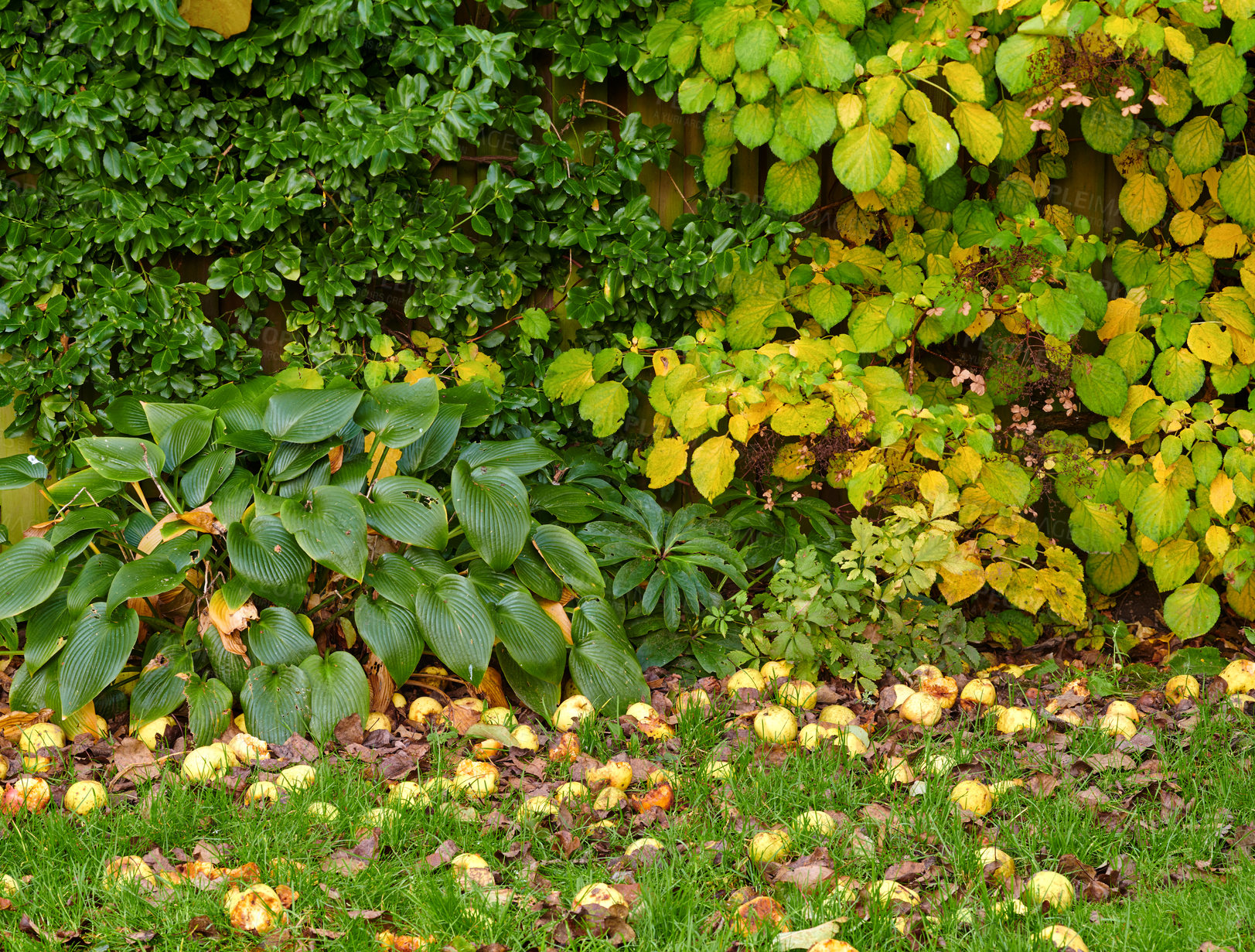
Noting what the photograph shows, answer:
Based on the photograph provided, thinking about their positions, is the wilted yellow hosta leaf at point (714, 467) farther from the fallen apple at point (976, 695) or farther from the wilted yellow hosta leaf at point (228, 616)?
the wilted yellow hosta leaf at point (228, 616)

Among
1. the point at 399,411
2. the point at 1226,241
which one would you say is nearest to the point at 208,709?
the point at 399,411

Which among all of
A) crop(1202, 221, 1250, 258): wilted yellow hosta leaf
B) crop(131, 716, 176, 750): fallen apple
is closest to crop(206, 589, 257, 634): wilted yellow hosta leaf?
crop(131, 716, 176, 750): fallen apple

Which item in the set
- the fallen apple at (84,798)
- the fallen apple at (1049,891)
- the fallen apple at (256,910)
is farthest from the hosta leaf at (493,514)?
the fallen apple at (1049,891)

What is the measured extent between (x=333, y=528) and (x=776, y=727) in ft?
3.40

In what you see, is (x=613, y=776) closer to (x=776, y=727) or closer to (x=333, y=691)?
(x=776, y=727)

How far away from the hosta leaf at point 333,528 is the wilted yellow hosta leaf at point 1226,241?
232 centimetres

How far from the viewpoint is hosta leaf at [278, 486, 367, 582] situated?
2223 millimetres

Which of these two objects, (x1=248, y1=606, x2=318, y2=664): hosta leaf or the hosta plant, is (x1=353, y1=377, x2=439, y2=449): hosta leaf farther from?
(x1=248, y1=606, x2=318, y2=664): hosta leaf

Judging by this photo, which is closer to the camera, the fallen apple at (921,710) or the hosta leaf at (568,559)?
the fallen apple at (921,710)

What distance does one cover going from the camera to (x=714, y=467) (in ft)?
8.97

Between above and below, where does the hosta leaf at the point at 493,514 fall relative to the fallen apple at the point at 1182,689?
above

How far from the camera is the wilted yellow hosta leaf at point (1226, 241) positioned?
279 cm

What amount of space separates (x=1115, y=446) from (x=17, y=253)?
10.3ft

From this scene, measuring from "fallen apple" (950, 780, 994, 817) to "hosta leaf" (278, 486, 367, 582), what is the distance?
4.14ft
